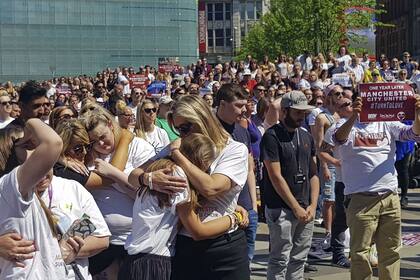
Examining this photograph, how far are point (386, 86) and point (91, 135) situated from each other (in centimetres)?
300

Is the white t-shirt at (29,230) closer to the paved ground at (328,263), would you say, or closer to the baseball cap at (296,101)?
the baseball cap at (296,101)

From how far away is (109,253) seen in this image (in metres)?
5.24

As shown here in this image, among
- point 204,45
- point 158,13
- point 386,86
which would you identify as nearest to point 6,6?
point 158,13

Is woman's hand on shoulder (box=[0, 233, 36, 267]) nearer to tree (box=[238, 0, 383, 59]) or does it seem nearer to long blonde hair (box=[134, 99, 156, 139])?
long blonde hair (box=[134, 99, 156, 139])

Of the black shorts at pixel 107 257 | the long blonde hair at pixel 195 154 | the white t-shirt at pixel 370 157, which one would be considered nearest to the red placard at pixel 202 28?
the white t-shirt at pixel 370 157

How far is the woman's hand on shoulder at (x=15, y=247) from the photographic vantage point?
3.62 meters

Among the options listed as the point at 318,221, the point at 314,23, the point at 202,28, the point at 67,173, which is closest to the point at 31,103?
the point at 67,173

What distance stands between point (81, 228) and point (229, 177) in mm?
1008

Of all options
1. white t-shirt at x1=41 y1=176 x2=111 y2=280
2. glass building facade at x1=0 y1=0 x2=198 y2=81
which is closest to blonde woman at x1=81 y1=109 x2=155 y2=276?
white t-shirt at x1=41 y1=176 x2=111 y2=280

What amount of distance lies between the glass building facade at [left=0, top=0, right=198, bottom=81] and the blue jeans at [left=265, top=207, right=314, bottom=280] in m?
53.2

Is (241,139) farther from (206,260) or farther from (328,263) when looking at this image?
(206,260)

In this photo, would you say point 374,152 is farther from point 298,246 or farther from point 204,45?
point 204,45

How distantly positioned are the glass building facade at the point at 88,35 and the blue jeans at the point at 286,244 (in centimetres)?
5318

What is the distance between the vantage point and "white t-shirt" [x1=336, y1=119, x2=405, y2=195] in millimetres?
6832
